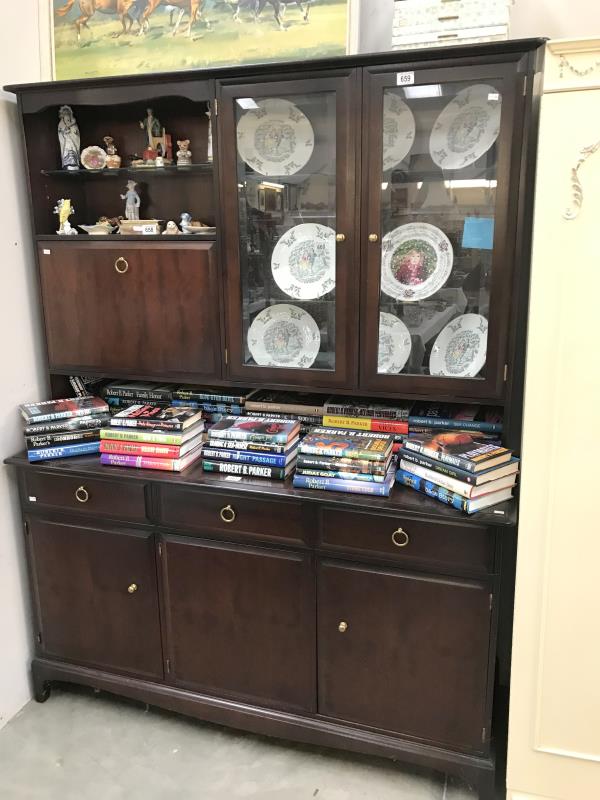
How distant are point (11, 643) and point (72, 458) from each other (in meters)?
0.68

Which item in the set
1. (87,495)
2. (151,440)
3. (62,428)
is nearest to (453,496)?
(151,440)

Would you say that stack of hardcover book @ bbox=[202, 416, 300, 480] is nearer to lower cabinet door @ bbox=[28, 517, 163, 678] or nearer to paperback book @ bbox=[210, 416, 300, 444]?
paperback book @ bbox=[210, 416, 300, 444]

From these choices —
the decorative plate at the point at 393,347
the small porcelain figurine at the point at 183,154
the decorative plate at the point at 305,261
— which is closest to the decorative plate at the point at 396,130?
the decorative plate at the point at 305,261

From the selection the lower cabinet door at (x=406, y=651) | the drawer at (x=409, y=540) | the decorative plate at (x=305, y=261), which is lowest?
the lower cabinet door at (x=406, y=651)

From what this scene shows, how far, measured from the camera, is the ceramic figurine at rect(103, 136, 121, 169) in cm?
218

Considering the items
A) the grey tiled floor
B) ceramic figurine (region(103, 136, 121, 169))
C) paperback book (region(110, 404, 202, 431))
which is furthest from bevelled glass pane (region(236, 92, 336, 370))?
the grey tiled floor

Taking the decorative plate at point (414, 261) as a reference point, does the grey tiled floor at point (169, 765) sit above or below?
below

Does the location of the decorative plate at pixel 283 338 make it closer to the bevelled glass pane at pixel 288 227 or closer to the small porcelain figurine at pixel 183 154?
the bevelled glass pane at pixel 288 227

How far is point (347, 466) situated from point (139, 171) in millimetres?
1197

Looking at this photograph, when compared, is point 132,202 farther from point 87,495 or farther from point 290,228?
point 87,495

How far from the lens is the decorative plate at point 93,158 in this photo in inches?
86.6

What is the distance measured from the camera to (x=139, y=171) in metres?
2.17

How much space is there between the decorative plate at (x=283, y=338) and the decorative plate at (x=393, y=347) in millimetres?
207

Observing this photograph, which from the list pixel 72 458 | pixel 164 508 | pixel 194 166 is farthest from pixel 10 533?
pixel 194 166
